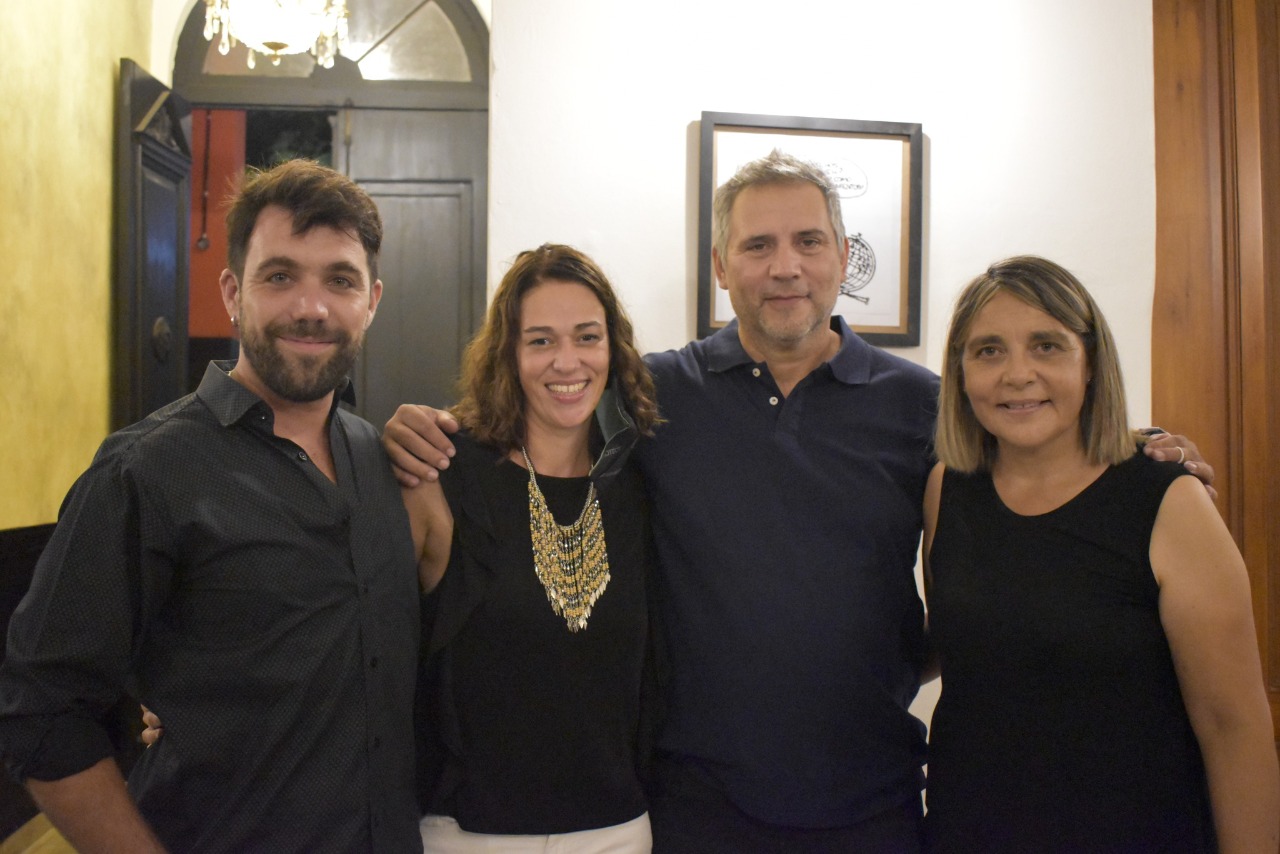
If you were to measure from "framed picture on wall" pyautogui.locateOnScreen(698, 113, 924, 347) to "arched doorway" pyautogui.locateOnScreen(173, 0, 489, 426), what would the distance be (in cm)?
214

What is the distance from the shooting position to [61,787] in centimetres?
110

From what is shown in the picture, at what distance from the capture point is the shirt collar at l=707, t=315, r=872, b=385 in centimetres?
172

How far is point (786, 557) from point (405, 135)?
3330 millimetres

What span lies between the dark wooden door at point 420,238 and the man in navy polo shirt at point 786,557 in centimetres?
Result: 265

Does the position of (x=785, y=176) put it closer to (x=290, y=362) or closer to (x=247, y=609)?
(x=290, y=362)

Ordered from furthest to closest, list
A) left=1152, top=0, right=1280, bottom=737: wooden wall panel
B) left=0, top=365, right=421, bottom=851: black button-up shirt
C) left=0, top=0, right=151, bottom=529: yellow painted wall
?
left=0, top=0, right=151, bottom=529: yellow painted wall → left=1152, top=0, right=1280, bottom=737: wooden wall panel → left=0, top=365, right=421, bottom=851: black button-up shirt

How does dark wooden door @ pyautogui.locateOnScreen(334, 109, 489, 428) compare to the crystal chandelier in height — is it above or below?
below

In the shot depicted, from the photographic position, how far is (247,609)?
46.8 inches

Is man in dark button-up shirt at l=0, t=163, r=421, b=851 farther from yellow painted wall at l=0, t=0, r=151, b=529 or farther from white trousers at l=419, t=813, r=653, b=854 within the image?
yellow painted wall at l=0, t=0, r=151, b=529

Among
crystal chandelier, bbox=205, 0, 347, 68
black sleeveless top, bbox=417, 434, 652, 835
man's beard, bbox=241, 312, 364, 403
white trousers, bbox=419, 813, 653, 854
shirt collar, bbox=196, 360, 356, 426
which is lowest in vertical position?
white trousers, bbox=419, 813, 653, 854

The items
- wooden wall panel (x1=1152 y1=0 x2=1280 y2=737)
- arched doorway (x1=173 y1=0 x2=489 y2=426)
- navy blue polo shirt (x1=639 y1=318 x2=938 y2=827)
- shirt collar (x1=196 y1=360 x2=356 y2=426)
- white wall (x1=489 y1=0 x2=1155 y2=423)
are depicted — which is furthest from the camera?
arched doorway (x1=173 y1=0 x2=489 y2=426)

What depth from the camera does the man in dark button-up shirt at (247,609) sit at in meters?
1.11

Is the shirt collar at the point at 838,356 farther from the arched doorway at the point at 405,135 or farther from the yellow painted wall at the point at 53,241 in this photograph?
the arched doorway at the point at 405,135

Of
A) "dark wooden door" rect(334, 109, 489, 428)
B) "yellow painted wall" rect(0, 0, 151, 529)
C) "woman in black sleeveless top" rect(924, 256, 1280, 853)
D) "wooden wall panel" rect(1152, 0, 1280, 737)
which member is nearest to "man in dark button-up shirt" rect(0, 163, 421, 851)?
"woman in black sleeveless top" rect(924, 256, 1280, 853)
